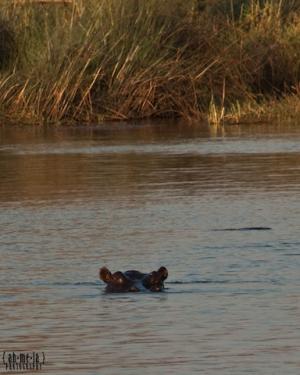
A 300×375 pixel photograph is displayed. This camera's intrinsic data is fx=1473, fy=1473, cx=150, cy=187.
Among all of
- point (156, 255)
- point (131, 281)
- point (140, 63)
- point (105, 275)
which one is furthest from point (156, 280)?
point (140, 63)

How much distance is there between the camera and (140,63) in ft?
82.2

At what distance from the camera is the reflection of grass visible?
80.9ft

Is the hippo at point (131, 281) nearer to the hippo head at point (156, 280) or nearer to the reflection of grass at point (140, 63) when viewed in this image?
the hippo head at point (156, 280)

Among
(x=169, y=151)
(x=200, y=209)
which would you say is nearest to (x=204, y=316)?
(x=200, y=209)

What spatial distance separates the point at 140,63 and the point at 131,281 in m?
16.1

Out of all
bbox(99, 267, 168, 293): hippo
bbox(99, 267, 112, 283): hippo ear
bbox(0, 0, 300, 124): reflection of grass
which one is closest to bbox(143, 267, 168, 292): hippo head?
bbox(99, 267, 168, 293): hippo

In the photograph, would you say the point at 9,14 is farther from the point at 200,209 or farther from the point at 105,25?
the point at 200,209

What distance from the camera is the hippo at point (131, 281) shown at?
912 cm

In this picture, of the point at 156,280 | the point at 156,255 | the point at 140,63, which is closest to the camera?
the point at 156,280

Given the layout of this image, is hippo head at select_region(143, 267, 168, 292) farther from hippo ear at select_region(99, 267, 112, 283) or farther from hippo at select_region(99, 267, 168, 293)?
hippo ear at select_region(99, 267, 112, 283)

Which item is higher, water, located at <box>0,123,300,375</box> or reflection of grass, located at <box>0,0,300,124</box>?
reflection of grass, located at <box>0,0,300,124</box>

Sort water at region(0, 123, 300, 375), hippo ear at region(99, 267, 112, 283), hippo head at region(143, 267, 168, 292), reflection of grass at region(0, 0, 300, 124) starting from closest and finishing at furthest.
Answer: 1. water at region(0, 123, 300, 375)
2. hippo head at region(143, 267, 168, 292)
3. hippo ear at region(99, 267, 112, 283)
4. reflection of grass at region(0, 0, 300, 124)

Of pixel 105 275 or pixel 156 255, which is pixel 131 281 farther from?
pixel 156 255

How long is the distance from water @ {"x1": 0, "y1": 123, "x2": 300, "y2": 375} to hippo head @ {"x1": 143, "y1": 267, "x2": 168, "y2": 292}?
63mm
